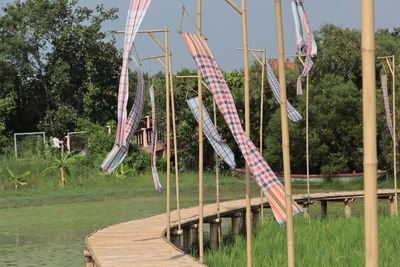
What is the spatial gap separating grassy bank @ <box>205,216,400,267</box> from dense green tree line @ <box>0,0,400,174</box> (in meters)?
13.7

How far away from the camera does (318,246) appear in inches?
405

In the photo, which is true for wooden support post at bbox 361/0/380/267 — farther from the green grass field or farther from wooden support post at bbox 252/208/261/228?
wooden support post at bbox 252/208/261/228

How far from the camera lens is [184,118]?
28.9 m

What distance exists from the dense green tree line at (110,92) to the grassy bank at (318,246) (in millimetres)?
13710

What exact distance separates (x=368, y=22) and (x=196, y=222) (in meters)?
9.08

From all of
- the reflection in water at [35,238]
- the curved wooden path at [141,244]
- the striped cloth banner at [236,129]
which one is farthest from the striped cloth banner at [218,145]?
the reflection in water at [35,238]

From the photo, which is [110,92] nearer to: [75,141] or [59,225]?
[75,141]

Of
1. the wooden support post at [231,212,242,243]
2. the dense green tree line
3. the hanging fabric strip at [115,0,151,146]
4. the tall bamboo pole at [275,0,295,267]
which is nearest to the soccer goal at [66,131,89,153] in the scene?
the dense green tree line

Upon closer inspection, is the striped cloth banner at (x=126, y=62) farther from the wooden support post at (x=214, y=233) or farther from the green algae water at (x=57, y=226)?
the wooden support post at (x=214, y=233)

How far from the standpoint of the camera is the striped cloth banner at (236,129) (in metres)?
5.40

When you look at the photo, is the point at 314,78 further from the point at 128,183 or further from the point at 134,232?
the point at 134,232

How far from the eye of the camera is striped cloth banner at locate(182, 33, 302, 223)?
540 cm

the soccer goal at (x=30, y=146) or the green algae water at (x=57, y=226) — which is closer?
the green algae water at (x=57, y=226)

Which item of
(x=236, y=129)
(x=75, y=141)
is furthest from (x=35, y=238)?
(x=75, y=141)
